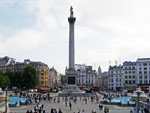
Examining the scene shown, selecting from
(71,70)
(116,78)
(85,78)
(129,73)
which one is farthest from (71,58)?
(85,78)

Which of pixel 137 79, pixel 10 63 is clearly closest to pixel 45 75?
pixel 10 63

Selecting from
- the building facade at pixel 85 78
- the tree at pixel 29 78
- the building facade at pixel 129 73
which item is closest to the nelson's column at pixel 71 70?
the tree at pixel 29 78

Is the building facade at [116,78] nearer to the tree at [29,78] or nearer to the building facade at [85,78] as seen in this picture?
the building facade at [85,78]

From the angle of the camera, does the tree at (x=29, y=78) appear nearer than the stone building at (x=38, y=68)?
Yes

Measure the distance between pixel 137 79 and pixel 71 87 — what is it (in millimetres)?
47874

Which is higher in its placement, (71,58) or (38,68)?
(71,58)

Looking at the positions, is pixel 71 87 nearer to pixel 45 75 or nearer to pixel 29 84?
pixel 29 84

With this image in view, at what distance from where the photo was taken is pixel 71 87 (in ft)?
232

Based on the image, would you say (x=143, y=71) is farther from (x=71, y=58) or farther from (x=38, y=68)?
(x=38, y=68)

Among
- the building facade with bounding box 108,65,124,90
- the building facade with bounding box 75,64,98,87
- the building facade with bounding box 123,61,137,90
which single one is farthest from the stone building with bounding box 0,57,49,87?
the building facade with bounding box 123,61,137,90

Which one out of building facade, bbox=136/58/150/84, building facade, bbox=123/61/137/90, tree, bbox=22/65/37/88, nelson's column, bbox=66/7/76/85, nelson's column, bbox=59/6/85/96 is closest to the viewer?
nelson's column, bbox=59/6/85/96

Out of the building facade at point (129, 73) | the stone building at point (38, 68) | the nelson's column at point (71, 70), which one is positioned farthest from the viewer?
the stone building at point (38, 68)

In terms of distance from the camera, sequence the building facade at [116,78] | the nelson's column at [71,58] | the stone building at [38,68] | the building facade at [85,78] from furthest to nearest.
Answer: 1. the building facade at [85,78]
2. the stone building at [38,68]
3. the building facade at [116,78]
4. the nelson's column at [71,58]

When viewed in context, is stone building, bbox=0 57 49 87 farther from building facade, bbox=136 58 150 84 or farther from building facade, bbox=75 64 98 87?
building facade, bbox=136 58 150 84
